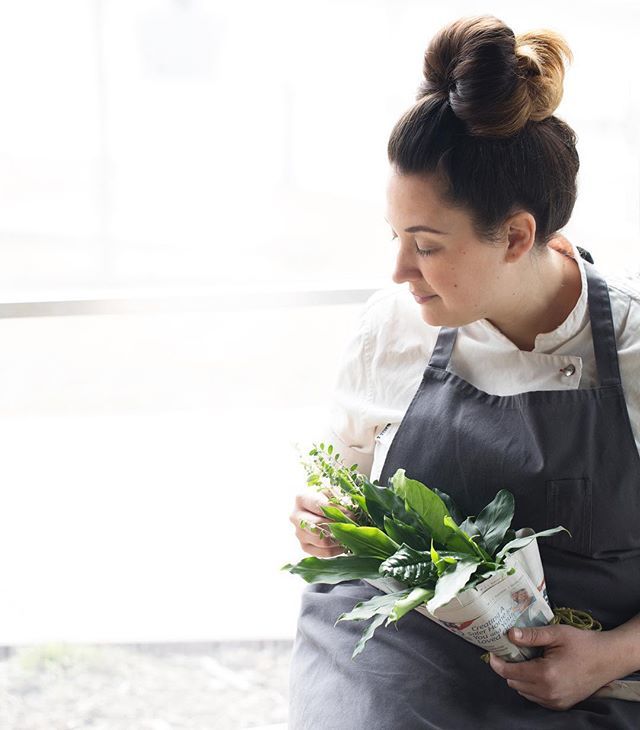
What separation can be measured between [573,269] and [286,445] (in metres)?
1.12

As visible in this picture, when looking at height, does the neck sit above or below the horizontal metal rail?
above

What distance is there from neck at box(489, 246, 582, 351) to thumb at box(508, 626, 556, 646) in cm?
49

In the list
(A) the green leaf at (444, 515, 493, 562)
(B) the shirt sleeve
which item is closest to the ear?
(B) the shirt sleeve

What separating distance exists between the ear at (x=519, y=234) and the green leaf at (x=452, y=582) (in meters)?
0.51

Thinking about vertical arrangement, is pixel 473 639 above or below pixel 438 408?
below

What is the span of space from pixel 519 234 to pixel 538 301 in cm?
16

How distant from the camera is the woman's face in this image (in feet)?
4.85

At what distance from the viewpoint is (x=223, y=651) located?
2600 millimetres

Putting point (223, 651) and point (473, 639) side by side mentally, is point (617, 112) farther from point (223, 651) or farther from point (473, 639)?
point (223, 651)

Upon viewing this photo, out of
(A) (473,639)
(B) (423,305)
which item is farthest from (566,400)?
(A) (473,639)

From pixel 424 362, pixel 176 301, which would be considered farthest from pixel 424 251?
pixel 176 301

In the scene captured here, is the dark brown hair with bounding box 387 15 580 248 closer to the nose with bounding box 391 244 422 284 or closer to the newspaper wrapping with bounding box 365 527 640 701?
the nose with bounding box 391 244 422 284

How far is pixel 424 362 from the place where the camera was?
5.58 feet

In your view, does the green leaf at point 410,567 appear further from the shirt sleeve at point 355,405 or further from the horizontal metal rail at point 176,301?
the horizontal metal rail at point 176,301
